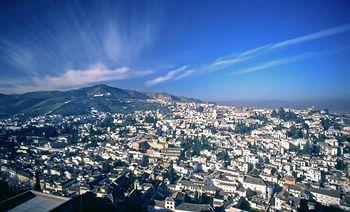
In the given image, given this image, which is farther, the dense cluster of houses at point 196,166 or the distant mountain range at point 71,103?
the distant mountain range at point 71,103

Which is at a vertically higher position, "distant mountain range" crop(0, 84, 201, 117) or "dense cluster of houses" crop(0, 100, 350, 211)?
"distant mountain range" crop(0, 84, 201, 117)

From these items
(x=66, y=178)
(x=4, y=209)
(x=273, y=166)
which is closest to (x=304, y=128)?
(x=273, y=166)

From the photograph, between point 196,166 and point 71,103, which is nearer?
point 196,166

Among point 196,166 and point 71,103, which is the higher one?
point 71,103

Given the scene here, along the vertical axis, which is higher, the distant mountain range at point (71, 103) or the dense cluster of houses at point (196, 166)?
the distant mountain range at point (71, 103)

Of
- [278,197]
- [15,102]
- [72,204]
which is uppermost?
[15,102]

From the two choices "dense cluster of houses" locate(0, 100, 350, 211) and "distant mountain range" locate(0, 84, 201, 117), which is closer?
"dense cluster of houses" locate(0, 100, 350, 211)

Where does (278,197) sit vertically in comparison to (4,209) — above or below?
below

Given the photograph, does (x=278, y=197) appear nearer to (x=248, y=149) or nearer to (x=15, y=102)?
(x=248, y=149)
